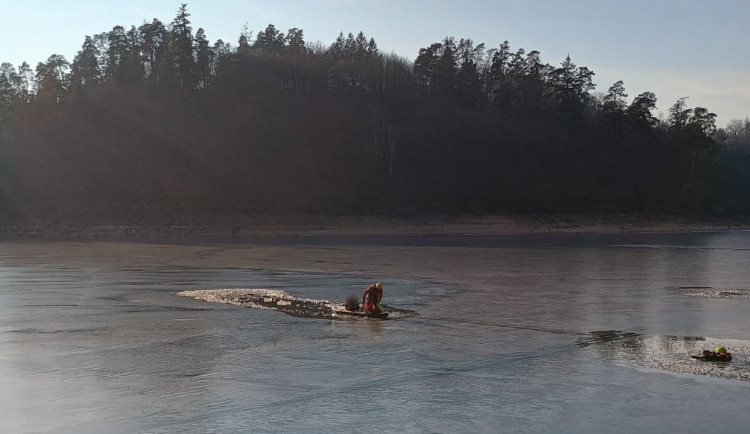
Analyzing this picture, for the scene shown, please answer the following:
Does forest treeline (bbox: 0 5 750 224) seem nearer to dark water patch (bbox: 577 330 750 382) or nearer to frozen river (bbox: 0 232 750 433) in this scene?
frozen river (bbox: 0 232 750 433)

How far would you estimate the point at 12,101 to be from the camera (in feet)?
318

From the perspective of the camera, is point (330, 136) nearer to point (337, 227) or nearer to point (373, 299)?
point (337, 227)

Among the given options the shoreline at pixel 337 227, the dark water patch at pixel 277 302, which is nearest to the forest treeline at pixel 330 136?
the shoreline at pixel 337 227

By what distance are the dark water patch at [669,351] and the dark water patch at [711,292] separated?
763cm

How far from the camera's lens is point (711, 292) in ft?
68.7

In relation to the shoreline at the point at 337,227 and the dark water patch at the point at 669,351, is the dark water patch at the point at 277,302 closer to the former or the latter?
the dark water patch at the point at 669,351

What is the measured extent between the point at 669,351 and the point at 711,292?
33.8 ft

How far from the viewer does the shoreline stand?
57281 mm

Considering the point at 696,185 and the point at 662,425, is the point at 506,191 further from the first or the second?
the point at 662,425

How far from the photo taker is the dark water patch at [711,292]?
20125 millimetres

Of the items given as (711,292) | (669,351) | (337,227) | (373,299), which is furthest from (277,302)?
(337,227)

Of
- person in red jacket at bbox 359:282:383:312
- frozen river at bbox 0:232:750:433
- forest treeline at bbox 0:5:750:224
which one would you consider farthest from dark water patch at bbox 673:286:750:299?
forest treeline at bbox 0:5:750:224

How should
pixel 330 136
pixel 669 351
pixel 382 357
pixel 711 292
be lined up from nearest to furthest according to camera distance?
pixel 382 357
pixel 669 351
pixel 711 292
pixel 330 136

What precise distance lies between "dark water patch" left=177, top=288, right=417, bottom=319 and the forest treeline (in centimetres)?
5036
